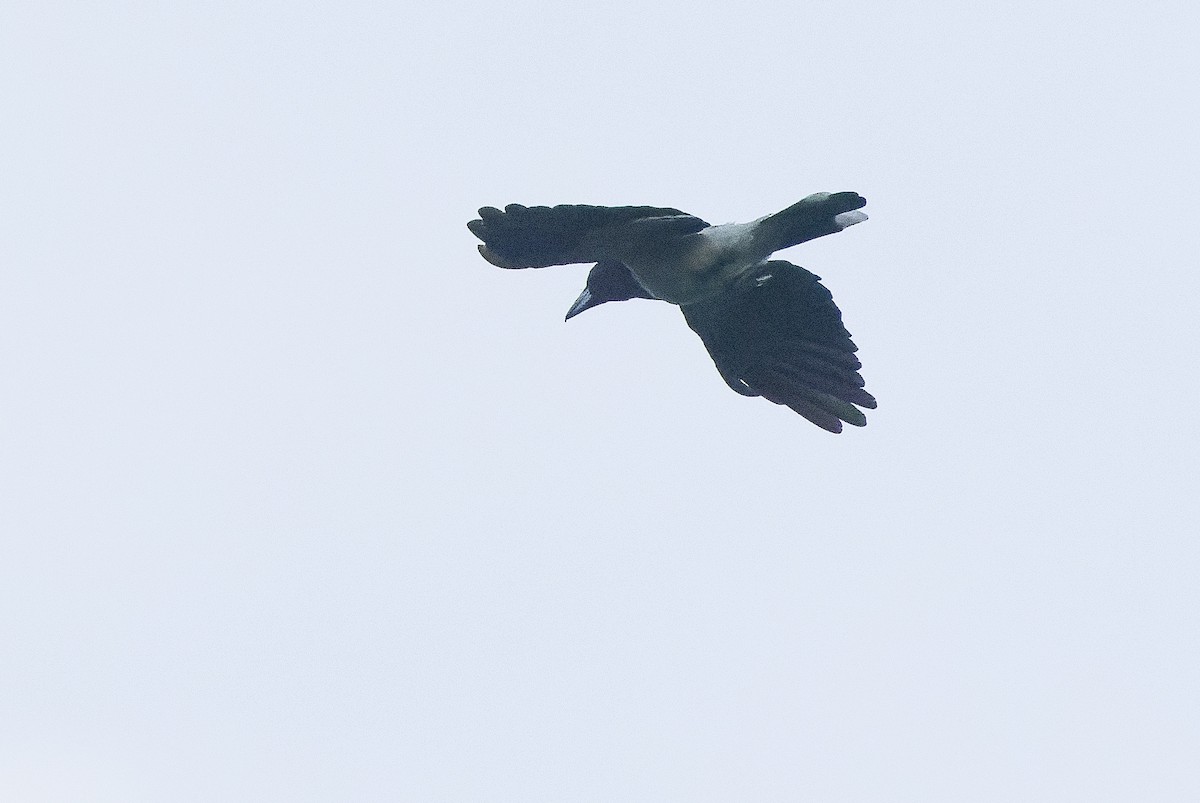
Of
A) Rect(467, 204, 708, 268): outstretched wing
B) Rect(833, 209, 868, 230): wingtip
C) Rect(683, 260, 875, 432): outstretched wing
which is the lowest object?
Rect(683, 260, 875, 432): outstretched wing

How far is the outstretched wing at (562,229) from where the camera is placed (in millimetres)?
11148

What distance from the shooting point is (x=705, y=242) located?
1116 cm

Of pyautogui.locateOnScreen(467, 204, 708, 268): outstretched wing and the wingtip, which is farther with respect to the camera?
pyautogui.locateOnScreen(467, 204, 708, 268): outstretched wing

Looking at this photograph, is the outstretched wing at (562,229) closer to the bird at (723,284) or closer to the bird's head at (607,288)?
the bird at (723,284)

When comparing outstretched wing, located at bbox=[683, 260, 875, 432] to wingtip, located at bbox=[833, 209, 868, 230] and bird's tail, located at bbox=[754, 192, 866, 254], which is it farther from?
wingtip, located at bbox=[833, 209, 868, 230]

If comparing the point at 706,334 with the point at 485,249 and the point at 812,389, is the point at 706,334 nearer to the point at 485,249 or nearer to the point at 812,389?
the point at 812,389

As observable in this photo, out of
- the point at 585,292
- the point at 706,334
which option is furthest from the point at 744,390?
the point at 585,292

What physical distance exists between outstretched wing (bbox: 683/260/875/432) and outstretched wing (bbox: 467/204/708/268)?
2.10 ft

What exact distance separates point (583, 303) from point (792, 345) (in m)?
1.37

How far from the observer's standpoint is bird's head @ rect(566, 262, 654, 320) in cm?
1166

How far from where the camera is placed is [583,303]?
1187 cm

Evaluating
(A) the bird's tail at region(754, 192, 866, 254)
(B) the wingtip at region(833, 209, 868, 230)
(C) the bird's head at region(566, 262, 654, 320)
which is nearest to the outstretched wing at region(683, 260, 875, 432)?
(C) the bird's head at region(566, 262, 654, 320)

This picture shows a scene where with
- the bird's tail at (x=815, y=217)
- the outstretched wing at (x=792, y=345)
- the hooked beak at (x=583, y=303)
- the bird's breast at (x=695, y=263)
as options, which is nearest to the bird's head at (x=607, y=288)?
the hooked beak at (x=583, y=303)

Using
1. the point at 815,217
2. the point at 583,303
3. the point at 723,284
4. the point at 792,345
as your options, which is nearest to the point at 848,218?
the point at 815,217
